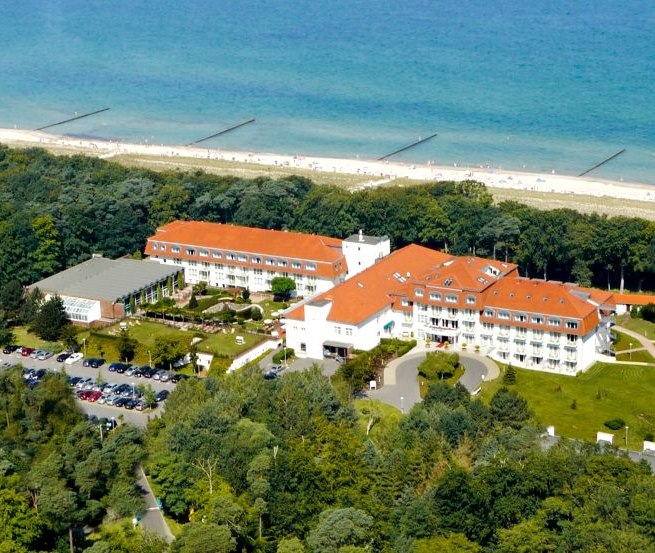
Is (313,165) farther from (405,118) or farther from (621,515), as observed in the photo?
(621,515)

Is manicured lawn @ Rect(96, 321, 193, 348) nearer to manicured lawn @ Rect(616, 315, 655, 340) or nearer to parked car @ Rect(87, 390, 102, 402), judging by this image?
parked car @ Rect(87, 390, 102, 402)

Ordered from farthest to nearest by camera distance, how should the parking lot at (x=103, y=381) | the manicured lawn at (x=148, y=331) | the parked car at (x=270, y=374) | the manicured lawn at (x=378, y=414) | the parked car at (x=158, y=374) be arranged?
the manicured lawn at (x=148, y=331) < the parked car at (x=158, y=374) < the parked car at (x=270, y=374) < the parking lot at (x=103, y=381) < the manicured lawn at (x=378, y=414)

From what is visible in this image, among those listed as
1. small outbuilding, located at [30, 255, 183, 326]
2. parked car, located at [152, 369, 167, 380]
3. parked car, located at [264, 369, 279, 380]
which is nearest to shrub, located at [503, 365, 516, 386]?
parked car, located at [264, 369, 279, 380]

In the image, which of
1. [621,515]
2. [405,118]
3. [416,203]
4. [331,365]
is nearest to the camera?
[621,515]

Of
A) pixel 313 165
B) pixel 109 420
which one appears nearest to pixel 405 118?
pixel 313 165

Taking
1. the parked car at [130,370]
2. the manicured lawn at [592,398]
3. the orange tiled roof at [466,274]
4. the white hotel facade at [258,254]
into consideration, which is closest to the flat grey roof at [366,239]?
the white hotel facade at [258,254]

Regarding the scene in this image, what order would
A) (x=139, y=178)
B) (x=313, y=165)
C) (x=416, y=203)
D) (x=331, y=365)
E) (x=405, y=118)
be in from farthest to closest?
1. (x=405, y=118)
2. (x=313, y=165)
3. (x=139, y=178)
4. (x=416, y=203)
5. (x=331, y=365)

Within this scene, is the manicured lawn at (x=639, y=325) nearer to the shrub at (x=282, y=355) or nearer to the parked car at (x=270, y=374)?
the shrub at (x=282, y=355)
